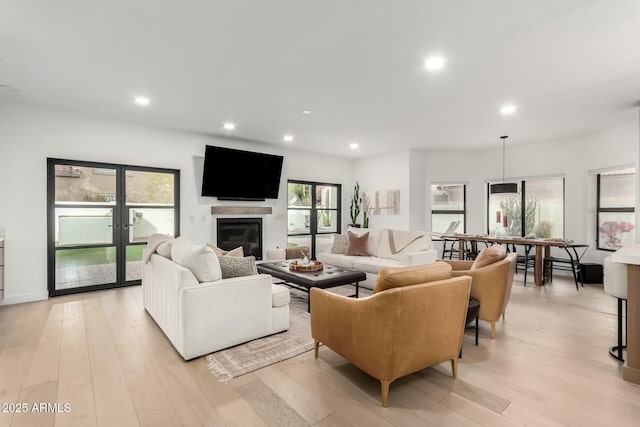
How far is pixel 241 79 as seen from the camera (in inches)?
138

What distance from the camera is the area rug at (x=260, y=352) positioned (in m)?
2.52

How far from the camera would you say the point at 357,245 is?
5.70 meters

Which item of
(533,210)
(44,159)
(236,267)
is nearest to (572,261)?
(533,210)

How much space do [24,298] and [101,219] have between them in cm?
141

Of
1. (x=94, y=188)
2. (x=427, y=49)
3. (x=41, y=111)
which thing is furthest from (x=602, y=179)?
(x=41, y=111)

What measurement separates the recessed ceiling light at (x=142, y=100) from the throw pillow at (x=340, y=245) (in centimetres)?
378

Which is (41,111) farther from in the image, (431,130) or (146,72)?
(431,130)

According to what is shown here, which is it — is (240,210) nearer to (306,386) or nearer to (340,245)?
(340,245)

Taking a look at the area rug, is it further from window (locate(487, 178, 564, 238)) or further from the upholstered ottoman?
window (locate(487, 178, 564, 238))

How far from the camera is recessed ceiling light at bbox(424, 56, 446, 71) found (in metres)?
2.97

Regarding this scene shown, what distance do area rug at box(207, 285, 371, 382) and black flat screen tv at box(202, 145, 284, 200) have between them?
3453 mm

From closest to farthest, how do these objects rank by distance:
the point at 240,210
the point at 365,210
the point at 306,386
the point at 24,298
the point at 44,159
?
the point at 306,386
the point at 24,298
the point at 44,159
the point at 240,210
the point at 365,210

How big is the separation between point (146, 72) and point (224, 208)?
10.4ft

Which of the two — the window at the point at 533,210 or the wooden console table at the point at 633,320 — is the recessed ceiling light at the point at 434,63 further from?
the window at the point at 533,210
